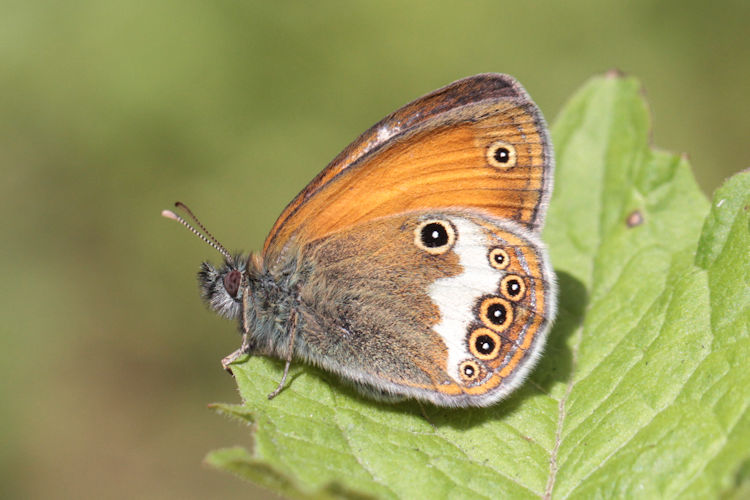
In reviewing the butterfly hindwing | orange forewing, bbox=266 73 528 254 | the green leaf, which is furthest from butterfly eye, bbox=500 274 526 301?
orange forewing, bbox=266 73 528 254

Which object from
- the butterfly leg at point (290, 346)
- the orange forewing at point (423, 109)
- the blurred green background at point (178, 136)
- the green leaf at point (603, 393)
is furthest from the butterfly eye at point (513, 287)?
the blurred green background at point (178, 136)

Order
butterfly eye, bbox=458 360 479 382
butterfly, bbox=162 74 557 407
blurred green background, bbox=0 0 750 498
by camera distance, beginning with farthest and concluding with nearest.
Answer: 1. blurred green background, bbox=0 0 750 498
2. butterfly, bbox=162 74 557 407
3. butterfly eye, bbox=458 360 479 382

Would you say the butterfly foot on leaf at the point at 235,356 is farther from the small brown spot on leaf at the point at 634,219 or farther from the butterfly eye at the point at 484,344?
the small brown spot on leaf at the point at 634,219

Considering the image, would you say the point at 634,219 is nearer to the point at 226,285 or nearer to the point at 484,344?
the point at 484,344

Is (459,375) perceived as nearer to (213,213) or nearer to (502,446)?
(502,446)

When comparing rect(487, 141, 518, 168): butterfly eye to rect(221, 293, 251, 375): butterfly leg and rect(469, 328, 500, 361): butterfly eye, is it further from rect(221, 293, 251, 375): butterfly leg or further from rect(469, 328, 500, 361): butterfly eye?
rect(221, 293, 251, 375): butterfly leg

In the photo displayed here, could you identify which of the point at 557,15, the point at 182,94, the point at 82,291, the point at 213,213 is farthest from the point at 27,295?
the point at 557,15
